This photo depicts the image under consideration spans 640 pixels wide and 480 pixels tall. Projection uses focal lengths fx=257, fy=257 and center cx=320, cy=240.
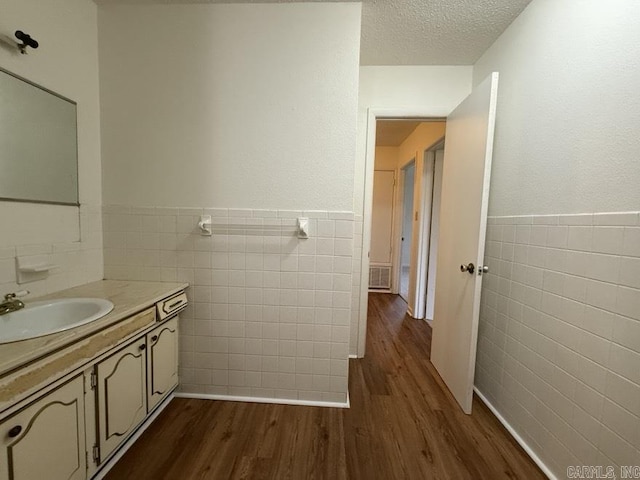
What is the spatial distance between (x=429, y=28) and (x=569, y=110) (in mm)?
1049

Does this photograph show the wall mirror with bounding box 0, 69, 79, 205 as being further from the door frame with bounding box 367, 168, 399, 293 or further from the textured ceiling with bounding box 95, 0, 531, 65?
the door frame with bounding box 367, 168, 399, 293

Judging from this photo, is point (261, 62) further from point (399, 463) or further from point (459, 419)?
point (459, 419)

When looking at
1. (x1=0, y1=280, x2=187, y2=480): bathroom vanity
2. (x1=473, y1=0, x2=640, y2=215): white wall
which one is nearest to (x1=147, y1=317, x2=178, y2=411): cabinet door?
(x1=0, y1=280, x2=187, y2=480): bathroom vanity

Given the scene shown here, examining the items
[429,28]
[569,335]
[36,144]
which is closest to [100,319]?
[36,144]

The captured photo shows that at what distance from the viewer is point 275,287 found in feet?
5.53

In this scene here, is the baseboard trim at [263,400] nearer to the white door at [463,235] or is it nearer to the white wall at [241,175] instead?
the white wall at [241,175]

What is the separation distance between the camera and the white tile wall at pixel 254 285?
1.66m

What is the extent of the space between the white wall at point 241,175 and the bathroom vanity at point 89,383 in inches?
9.3

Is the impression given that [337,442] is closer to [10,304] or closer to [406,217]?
[10,304]

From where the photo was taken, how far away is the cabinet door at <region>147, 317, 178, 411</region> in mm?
1442

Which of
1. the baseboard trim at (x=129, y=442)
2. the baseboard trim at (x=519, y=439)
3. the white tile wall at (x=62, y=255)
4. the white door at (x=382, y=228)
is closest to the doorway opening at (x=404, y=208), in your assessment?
the white door at (x=382, y=228)

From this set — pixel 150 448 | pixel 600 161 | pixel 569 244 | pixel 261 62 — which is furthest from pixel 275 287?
pixel 600 161

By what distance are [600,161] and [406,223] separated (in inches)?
144

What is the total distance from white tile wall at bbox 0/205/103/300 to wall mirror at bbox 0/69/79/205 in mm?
142
